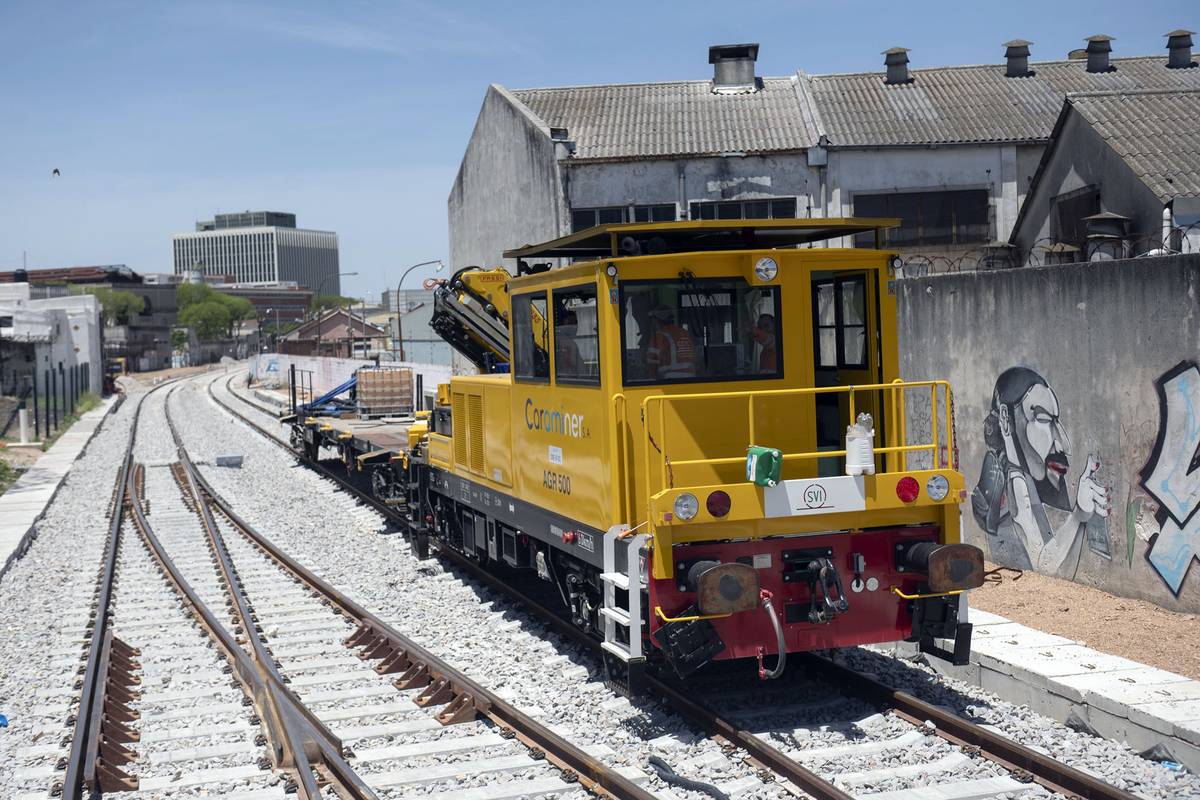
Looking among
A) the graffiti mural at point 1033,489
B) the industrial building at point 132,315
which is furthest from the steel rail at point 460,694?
the industrial building at point 132,315

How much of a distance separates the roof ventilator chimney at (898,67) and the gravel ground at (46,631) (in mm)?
22230

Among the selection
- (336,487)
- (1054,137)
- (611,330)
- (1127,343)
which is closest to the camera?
(611,330)

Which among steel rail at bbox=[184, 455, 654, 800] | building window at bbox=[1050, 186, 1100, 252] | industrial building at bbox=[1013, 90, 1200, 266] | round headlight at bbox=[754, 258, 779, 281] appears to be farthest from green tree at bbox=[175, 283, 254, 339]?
round headlight at bbox=[754, 258, 779, 281]

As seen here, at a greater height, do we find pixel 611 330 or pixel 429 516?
pixel 611 330

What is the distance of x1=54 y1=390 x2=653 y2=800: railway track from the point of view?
7066 millimetres

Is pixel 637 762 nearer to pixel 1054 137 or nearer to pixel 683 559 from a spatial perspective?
pixel 683 559

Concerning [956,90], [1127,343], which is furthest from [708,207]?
[1127,343]

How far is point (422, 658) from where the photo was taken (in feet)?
31.1

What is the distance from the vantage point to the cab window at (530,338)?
9273mm

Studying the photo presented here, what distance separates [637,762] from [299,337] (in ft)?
363

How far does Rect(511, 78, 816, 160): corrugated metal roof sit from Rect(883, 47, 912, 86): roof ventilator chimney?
2.59 meters

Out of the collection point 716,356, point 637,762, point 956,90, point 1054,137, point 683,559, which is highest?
point 956,90

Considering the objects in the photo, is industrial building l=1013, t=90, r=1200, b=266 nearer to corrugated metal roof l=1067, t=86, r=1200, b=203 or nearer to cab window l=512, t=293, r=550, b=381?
corrugated metal roof l=1067, t=86, r=1200, b=203

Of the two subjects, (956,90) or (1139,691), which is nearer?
(1139,691)
